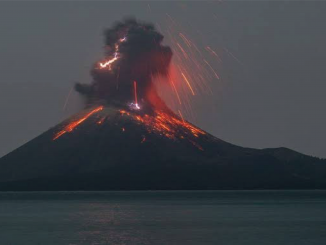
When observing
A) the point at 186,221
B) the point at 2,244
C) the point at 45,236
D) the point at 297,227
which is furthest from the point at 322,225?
the point at 2,244

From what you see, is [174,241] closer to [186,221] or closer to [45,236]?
[45,236]

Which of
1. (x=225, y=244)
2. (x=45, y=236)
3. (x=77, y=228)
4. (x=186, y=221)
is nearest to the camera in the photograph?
(x=225, y=244)

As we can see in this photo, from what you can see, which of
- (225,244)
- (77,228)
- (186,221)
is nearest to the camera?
(225,244)

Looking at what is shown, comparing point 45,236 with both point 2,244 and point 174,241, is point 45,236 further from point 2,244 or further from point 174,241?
point 174,241

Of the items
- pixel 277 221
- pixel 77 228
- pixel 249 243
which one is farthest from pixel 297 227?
pixel 77 228

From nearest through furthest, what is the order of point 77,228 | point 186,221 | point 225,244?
point 225,244, point 77,228, point 186,221

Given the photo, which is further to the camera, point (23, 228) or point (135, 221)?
point (135, 221)

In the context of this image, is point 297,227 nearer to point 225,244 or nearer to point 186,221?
point 186,221

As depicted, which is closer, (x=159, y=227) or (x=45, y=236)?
(x=45, y=236)

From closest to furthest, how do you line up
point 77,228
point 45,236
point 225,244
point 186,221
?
1. point 225,244
2. point 45,236
3. point 77,228
4. point 186,221
